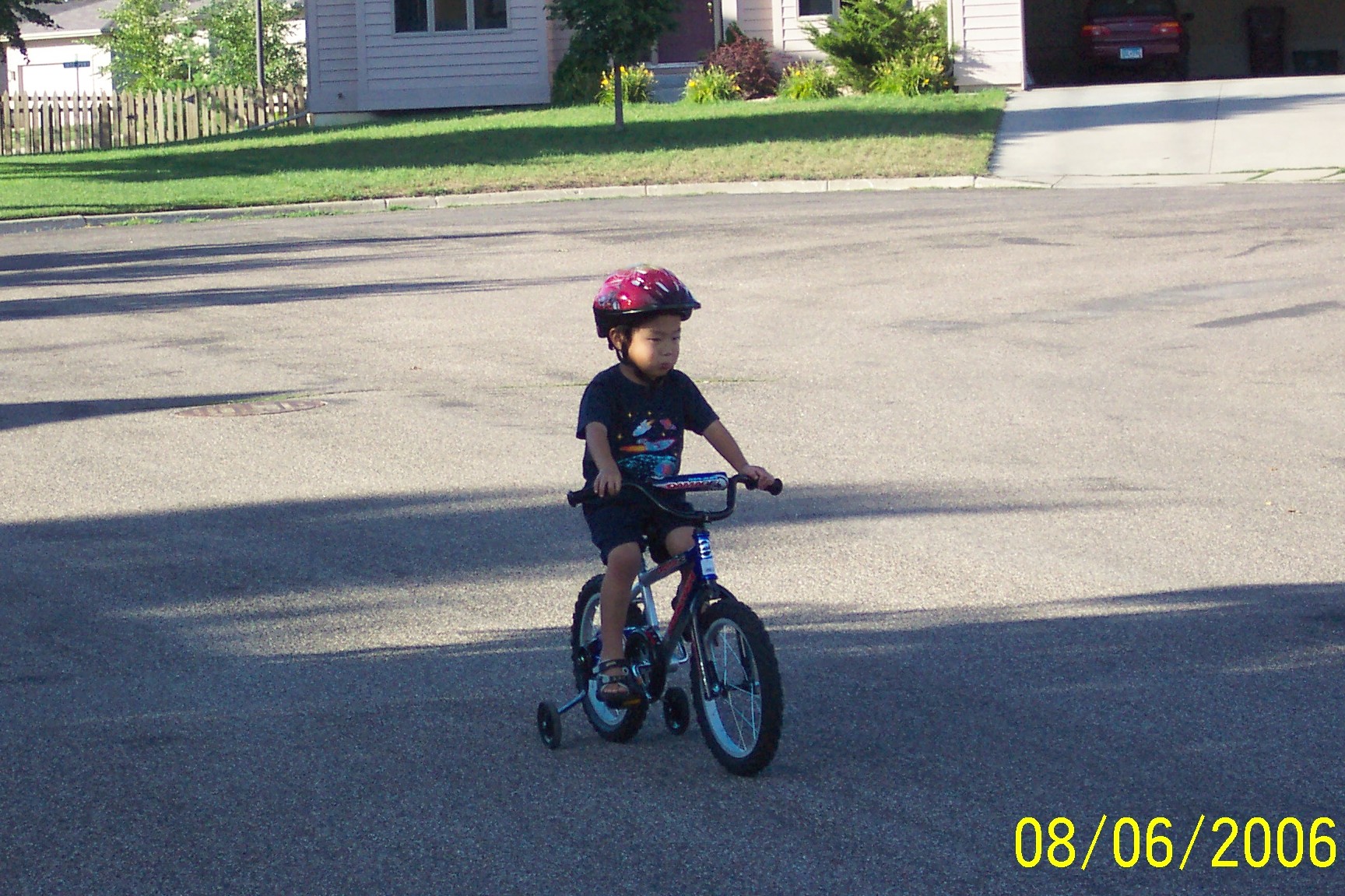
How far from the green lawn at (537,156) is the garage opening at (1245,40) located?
45.6 ft

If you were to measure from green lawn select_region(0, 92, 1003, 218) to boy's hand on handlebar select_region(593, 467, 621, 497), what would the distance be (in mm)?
18335

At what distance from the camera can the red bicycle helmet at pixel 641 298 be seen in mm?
4781

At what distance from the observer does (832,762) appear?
4.95 meters

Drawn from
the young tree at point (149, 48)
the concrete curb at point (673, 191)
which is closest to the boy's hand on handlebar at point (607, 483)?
the concrete curb at point (673, 191)

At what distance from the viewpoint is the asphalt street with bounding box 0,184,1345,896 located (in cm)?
446

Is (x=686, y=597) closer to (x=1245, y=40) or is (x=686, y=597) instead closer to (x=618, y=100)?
(x=618, y=100)

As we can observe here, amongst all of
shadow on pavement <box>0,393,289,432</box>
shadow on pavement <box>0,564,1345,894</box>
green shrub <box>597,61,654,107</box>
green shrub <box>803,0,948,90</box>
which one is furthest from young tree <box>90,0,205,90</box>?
shadow on pavement <box>0,564,1345,894</box>

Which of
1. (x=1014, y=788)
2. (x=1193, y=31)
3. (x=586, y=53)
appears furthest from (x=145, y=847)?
(x=1193, y=31)

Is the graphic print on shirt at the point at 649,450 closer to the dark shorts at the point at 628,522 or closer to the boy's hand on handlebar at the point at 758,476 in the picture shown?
the dark shorts at the point at 628,522

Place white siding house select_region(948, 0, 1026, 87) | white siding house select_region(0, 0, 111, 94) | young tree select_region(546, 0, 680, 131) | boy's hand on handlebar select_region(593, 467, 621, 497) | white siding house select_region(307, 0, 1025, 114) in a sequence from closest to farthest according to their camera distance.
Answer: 1. boy's hand on handlebar select_region(593, 467, 621, 497)
2. young tree select_region(546, 0, 680, 131)
3. white siding house select_region(948, 0, 1026, 87)
4. white siding house select_region(307, 0, 1025, 114)
5. white siding house select_region(0, 0, 111, 94)

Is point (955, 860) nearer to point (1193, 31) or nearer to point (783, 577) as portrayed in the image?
point (783, 577)

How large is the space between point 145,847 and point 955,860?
2.12m

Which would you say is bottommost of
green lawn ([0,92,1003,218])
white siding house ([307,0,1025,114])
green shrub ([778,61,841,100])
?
green lawn ([0,92,1003,218])
